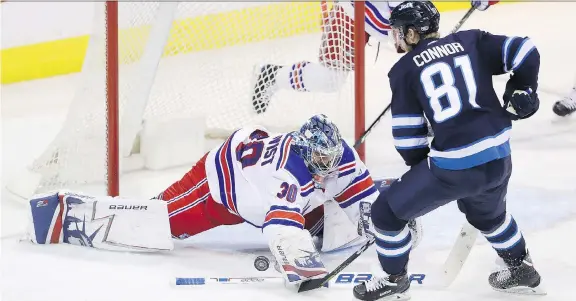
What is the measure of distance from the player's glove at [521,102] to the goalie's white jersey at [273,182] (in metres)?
0.61

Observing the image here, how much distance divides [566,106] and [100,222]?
7.05 feet

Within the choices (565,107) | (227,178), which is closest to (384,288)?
(227,178)

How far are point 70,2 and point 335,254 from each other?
8.81 ft

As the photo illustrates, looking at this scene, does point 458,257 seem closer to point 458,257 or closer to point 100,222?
point 458,257

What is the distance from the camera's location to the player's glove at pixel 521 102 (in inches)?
112

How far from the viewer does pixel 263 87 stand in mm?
4734

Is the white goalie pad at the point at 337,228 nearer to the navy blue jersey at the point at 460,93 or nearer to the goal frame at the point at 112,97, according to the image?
the navy blue jersey at the point at 460,93

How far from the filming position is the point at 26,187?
13.9ft

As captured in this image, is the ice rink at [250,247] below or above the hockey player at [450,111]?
below

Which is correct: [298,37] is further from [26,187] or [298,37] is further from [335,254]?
[335,254]

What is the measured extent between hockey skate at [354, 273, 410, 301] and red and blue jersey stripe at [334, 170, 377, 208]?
37 centimetres

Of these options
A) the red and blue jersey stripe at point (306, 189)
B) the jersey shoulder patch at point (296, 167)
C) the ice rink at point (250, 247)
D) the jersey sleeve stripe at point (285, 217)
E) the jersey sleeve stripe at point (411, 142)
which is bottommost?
the ice rink at point (250, 247)

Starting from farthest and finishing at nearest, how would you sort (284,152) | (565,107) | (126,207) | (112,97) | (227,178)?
(565,107)
(112,97)
(126,207)
(227,178)
(284,152)

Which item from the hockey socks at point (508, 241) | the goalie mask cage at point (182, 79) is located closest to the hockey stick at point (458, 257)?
the hockey socks at point (508, 241)
